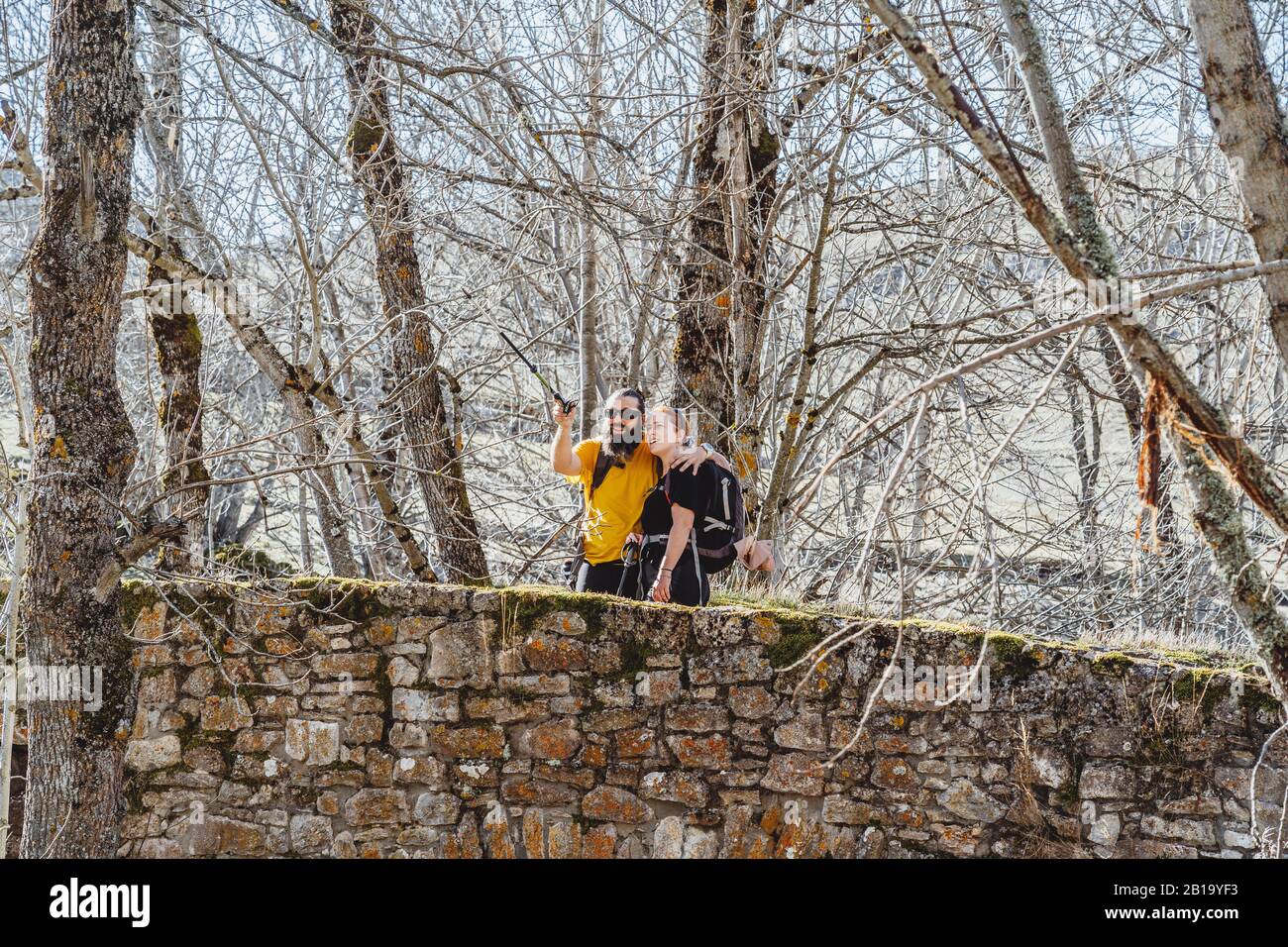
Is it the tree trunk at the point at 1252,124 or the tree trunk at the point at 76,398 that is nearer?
the tree trunk at the point at 1252,124

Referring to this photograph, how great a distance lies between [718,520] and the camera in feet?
17.5

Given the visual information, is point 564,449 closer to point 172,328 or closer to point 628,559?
point 628,559

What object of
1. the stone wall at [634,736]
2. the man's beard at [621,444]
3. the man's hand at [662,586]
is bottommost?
the stone wall at [634,736]

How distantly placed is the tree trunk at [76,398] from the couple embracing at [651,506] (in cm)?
187

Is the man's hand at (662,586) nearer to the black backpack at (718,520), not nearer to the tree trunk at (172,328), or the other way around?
the black backpack at (718,520)

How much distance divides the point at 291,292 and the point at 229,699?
5096 mm

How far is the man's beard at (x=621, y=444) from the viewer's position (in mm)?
5324

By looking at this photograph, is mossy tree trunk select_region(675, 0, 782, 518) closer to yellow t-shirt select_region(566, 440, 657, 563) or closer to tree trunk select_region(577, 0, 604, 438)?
tree trunk select_region(577, 0, 604, 438)

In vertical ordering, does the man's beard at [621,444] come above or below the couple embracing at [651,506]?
above

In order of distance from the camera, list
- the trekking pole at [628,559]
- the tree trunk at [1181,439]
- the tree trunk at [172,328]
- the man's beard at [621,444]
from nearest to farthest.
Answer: the tree trunk at [1181,439] < the man's beard at [621,444] < the trekking pole at [628,559] < the tree trunk at [172,328]

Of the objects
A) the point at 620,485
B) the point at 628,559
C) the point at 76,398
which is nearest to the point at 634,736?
the point at 628,559

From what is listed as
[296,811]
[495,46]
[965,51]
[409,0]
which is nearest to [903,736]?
[296,811]

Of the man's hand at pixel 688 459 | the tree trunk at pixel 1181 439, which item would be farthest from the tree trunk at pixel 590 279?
the tree trunk at pixel 1181 439

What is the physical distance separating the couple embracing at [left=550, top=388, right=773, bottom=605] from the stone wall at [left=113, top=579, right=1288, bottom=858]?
0.31 m
